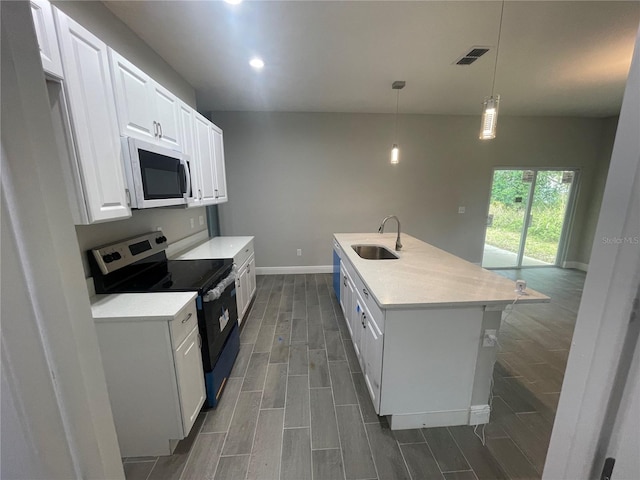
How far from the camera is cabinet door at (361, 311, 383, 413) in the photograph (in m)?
1.62

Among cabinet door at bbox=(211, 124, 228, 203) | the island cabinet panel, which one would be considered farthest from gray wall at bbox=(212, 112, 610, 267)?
the island cabinet panel

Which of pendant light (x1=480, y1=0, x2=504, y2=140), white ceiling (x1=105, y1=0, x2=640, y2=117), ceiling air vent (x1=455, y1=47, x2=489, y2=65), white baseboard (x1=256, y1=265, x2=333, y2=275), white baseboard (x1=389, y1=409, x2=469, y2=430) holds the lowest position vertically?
white baseboard (x1=389, y1=409, x2=469, y2=430)

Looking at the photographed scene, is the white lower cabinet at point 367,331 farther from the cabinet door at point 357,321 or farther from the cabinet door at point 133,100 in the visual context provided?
the cabinet door at point 133,100

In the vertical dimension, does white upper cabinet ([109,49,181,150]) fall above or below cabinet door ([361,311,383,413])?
above

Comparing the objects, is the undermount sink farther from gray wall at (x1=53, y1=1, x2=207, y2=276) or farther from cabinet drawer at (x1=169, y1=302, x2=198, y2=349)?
gray wall at (x1=53, y1=1, x2=207, y2=276)

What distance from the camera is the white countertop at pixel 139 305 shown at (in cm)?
133

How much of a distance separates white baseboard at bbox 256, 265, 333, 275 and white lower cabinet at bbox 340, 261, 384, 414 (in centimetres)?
212

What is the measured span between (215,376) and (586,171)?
6829mm

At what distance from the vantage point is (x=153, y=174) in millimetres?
1744

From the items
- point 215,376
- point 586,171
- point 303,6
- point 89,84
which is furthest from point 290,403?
point 586,171

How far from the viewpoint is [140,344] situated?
1364 millimetres

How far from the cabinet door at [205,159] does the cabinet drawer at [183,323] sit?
146 centimetres

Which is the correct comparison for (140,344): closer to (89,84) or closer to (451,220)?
(89,84)

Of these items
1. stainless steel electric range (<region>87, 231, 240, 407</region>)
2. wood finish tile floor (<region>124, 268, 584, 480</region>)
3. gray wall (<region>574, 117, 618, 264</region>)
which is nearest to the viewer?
wood finish tile floor (<region>124, 268, 584, 480</region>)
